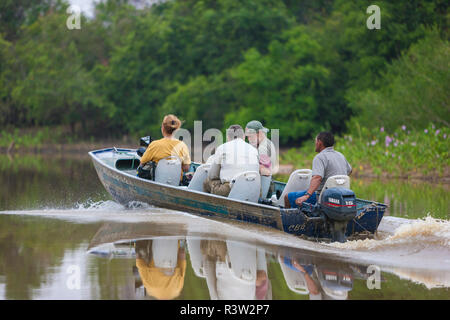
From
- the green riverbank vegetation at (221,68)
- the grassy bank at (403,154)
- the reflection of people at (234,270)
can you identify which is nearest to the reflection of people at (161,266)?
the reflection of people at (234,270)

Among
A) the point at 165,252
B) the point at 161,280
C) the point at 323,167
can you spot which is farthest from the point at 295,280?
the point at 323,167

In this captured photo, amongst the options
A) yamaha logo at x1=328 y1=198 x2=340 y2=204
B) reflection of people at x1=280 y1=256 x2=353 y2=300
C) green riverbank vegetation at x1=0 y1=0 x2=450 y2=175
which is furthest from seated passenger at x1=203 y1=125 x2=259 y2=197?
green riverbank vegetation at x1=0 y1=0 x2=450 y2=175

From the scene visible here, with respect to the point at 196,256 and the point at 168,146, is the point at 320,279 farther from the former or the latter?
the point at 168,146

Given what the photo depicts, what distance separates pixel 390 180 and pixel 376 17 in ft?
45.3

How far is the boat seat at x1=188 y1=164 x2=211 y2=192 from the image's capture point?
10.7m

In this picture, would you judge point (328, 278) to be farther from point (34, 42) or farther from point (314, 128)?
point (34, 42)

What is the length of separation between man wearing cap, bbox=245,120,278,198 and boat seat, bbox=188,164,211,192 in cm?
102

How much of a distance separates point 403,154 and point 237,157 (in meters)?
10.9

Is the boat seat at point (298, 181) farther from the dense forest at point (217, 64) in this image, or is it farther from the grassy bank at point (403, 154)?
the dense forest at point (217, 64)

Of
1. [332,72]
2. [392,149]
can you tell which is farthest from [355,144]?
[332,72]

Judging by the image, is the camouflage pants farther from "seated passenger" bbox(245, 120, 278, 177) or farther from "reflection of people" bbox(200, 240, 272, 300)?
"reflection of people" bbox(200, 240, 272, 300)

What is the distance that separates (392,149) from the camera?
19.7 meters

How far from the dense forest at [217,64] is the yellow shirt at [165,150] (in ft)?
44.3

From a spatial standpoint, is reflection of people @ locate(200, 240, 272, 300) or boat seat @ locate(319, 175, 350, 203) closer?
reflection of people @ locate(200, 240, 272, 300)
